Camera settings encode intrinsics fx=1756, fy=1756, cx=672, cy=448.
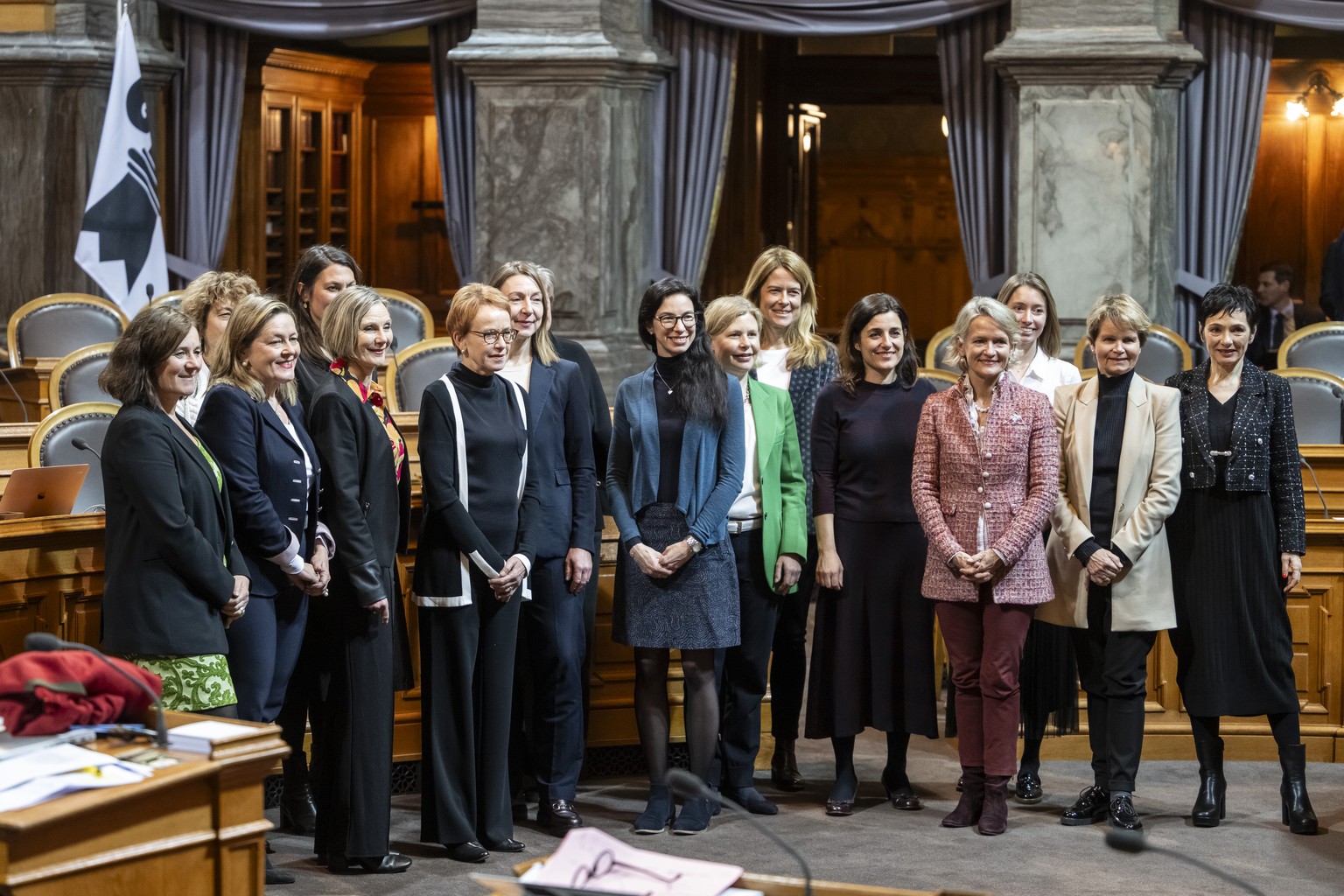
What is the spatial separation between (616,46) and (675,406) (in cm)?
404

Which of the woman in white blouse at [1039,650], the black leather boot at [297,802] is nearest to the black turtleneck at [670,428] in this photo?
the woman in white blouse at [1039,650]

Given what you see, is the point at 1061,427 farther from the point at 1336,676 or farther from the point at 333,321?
the point at 333,321

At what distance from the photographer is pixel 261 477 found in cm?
373

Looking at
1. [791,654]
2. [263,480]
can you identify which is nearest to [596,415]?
[791,654]

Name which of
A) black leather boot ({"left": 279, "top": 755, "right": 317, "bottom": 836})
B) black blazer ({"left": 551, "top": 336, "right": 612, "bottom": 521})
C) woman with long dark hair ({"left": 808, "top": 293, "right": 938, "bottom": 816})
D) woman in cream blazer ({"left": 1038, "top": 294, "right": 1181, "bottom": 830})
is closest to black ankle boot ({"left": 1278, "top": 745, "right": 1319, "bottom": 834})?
woman in cream blazer ({"left": 1038, "top": 294, "right": 1181, "bottom": 830})

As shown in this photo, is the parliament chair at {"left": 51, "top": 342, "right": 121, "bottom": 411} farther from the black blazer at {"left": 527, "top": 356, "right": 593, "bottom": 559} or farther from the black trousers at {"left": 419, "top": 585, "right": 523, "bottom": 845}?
the black trousers at {"left": 419, "top": 585, "right": 523, "bottom": 845}

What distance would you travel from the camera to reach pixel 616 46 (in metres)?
7.98

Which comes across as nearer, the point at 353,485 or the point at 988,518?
the point at 353,485

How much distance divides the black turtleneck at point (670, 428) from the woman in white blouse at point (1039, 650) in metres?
0.97

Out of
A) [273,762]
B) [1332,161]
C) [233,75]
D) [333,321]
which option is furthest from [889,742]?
[1332,161]

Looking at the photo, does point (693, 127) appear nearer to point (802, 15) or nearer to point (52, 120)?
point (802, 15)

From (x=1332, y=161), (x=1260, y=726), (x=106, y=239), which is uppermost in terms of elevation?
(x=1332, y=161)

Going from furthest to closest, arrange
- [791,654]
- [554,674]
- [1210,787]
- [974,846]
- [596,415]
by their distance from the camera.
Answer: [791,654] < [596,415] < [1210,787] < [554,674] < [974,846]

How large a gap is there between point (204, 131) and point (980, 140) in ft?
12.5
